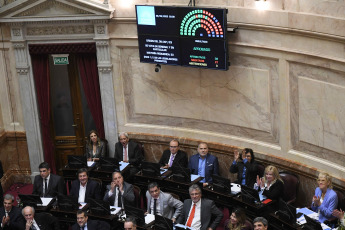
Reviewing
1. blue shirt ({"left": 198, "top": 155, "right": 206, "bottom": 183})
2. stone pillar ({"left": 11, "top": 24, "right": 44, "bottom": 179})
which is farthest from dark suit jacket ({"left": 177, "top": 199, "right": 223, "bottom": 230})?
stone pillar ({"left": 11, "top": 24, "right": 44, "bottom": 179})

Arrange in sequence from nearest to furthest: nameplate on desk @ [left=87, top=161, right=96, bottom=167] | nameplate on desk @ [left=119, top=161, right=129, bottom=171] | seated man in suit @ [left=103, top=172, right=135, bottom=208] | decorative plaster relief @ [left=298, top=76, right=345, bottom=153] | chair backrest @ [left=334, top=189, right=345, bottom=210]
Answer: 1. chair backrest @ [left=334, top=189, right=345, bottom=210]
2. decorative plaster relief @ [left=298, top=76, right=345, bottom=153]
3. seated man in suit @ [left=103, top=172, right=135, bottom=208]
4. nameplate on desk @ [left=119, top=161, right=129, bottom=171]
5. nameplate on desk @ [left=87, top=161, right=96, bottom=167]

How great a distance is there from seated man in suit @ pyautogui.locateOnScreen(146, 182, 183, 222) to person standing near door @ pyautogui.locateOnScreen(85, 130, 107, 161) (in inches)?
97.0

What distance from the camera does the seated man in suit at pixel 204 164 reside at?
11.4 m

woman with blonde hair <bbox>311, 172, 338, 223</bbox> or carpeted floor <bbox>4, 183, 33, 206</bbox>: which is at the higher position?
woman with blonde hair <bbox>311, 172, 338, 223</bbox>

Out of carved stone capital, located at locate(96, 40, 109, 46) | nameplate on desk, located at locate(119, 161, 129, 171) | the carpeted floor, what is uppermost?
carved stone capital, located at locate(96, 40, 109, 46)

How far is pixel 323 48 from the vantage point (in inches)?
385

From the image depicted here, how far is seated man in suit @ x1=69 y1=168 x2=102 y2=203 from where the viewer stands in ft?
36.4

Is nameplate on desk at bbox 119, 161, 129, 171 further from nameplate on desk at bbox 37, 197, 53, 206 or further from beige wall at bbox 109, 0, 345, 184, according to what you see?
nameplate on desk at bbox 37, 197, 53, 206

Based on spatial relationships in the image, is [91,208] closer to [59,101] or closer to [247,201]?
[247,201]

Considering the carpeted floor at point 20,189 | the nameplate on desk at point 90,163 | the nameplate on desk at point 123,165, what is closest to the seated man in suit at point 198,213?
the nameplate on desk at point 123,165

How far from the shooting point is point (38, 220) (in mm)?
10117

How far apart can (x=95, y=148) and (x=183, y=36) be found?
292cm

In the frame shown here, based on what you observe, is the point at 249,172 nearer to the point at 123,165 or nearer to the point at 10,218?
the point at 123,165

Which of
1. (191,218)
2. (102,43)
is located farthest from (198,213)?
(102,43)
